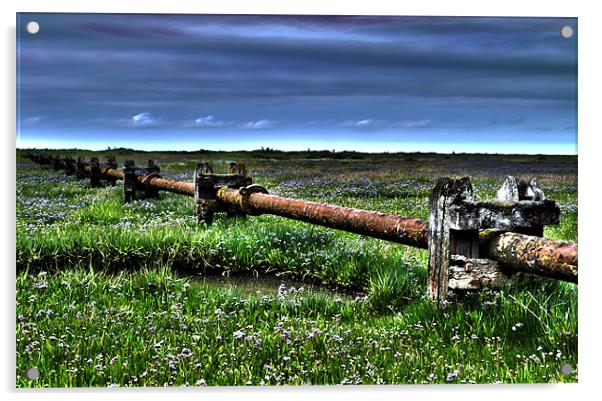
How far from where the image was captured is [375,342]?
5.23 m

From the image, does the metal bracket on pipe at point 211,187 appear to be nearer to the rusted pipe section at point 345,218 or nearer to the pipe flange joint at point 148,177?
the rusted pipe section at point 345,218

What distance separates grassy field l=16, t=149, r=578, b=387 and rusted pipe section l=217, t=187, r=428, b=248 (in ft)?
0.64

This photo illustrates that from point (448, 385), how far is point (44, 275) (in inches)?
137

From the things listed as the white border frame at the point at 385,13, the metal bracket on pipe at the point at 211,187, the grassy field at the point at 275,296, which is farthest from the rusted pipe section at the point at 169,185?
the white border frame at the point at 385,13

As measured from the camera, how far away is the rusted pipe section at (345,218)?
536cm

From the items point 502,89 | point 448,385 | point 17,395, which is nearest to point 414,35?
point 502,89

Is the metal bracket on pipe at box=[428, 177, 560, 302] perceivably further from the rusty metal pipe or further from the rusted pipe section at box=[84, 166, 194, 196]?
the rusted pipe section at box=[84, 166, 194, 196]

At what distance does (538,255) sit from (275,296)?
2.25 m

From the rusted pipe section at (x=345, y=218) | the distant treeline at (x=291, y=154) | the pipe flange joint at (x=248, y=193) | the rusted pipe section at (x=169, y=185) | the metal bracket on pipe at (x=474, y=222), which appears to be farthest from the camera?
the rusted pipe section at (x=169, y=185)

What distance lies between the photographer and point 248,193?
734cm

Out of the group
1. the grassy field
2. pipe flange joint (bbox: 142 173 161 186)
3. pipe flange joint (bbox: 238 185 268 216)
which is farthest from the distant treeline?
pipe flange joint (bbox: 142 173 161 186)

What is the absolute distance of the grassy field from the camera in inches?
204

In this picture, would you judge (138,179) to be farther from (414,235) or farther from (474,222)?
(474,222)

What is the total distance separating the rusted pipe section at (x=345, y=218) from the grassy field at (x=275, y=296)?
195 millimetres
